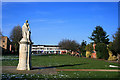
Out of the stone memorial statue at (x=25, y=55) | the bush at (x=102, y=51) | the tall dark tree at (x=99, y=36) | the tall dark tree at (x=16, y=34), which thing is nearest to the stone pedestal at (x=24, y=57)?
the stone memorial statue at (x=25, y=55)

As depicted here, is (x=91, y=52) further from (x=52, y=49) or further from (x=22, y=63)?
(x=52, y=49)

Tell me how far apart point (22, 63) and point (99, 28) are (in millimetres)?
68833

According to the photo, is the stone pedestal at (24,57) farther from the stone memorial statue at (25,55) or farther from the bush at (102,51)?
the bush at (102,51)

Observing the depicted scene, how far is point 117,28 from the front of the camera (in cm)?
2731

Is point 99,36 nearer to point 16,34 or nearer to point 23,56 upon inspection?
point 16,34

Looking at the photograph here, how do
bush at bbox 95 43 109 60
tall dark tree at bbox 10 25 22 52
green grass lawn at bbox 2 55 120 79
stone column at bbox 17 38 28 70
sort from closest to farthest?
green grass lawn at bbox 2 55 120 79, stone column at bbox 17 38 28 70, bush at bbox 95 43 109 60, tall dark tree at bbox 10 25 22 52

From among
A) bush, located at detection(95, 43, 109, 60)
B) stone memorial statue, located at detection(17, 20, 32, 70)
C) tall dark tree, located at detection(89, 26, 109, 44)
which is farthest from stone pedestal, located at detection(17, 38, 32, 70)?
tall dark tree, located at detection(89, 26, 109, 44)

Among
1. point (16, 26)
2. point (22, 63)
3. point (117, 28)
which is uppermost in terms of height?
point (16, 26)

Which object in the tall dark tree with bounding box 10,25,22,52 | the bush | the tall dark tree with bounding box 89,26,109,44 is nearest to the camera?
the bush

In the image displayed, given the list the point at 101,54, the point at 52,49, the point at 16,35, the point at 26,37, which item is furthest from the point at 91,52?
the point at 52,49

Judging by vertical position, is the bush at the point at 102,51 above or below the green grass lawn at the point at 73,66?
above

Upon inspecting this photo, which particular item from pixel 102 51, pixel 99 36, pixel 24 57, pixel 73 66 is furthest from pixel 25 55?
pixel 99 36

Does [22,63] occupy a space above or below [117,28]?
below

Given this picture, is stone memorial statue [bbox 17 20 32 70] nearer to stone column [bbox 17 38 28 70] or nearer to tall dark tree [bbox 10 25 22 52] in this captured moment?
stone column [bbox 17 38 28 70]
